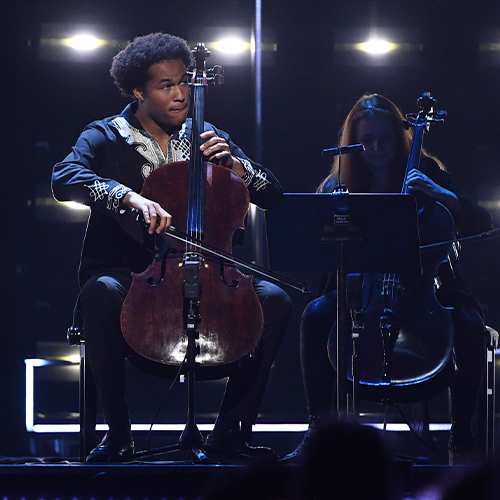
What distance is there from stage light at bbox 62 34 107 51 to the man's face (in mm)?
970

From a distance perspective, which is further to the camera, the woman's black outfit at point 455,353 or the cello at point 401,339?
the woman's black outfit at point 455,353

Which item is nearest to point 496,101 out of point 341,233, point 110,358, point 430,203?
point 430,203

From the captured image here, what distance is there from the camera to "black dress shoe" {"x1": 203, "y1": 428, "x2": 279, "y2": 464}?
7.09 feet

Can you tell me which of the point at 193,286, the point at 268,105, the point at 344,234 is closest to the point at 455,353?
the point at 344,234

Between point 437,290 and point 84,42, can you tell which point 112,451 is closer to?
point 437,290

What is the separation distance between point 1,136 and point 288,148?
1.30 meters

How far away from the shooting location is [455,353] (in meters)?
2.62

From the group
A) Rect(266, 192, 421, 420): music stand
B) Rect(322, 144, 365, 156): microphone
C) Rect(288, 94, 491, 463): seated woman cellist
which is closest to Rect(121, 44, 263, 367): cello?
Rect(266, 192, 421, 420): music stand

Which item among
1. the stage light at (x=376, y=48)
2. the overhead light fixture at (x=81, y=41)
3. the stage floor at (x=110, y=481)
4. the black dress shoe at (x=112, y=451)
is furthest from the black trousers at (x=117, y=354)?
the stage light at (x=376, y=48)

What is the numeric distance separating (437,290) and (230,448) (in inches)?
37.0

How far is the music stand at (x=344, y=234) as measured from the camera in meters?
2.28

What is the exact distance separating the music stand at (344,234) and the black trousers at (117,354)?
0.22m

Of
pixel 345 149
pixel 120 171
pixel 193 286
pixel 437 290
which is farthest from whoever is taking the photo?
pixel 437 290

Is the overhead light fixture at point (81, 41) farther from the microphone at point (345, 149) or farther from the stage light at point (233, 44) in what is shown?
the microphone at point (345, 149)
